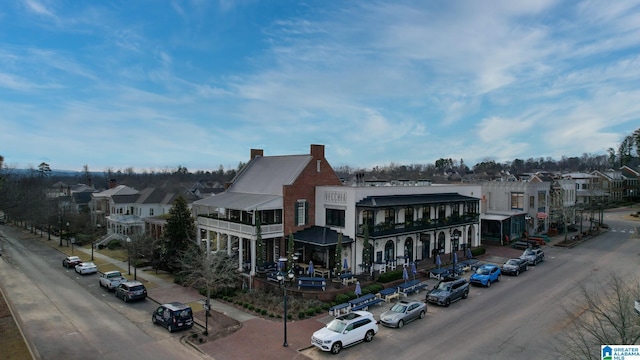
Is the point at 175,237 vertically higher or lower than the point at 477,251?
higher

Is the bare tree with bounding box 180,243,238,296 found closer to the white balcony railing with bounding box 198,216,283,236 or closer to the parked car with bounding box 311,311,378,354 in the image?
the white balcony railing with bounding box 198,216,283,236

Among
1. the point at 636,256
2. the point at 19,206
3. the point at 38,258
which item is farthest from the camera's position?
the point at 38,258

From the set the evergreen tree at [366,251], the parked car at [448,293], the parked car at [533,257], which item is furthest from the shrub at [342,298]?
the parked car at [533,257]

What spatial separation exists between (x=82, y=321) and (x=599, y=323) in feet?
86.3

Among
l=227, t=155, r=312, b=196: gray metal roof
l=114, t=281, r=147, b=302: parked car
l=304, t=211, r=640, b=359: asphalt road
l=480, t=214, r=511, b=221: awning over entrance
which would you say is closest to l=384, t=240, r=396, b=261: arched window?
l=304, t=211, r=640, b=359: asphalt road

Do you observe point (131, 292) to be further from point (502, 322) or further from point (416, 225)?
point (502, 322)

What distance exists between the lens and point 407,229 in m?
33.9

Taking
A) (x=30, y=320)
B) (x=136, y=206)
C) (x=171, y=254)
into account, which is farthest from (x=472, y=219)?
(x=136, y=206)

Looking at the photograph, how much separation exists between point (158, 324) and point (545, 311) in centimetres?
2321

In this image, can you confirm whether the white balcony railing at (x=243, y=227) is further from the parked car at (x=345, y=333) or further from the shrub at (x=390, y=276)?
the parked car at (x=345, y=333)

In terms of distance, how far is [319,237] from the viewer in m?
31.9

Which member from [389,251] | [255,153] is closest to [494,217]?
[389,251]

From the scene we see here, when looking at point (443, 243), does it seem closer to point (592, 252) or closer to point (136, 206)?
point (592, 252)

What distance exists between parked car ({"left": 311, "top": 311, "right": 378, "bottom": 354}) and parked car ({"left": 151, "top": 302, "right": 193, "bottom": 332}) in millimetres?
7635
